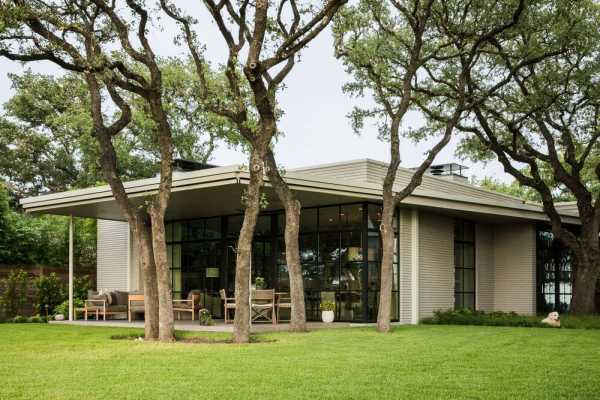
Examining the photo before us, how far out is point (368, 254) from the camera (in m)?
15.9

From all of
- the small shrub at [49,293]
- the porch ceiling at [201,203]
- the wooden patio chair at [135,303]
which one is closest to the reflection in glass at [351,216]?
the porch ceiling at [201,203]

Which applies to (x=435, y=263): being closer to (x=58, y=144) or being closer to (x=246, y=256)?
(x=246, y=256)

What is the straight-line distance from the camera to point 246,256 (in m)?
11.9

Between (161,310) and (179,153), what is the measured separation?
20351 mm

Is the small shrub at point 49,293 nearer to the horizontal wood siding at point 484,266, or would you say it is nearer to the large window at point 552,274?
the horizontal wood siding at point 484,266

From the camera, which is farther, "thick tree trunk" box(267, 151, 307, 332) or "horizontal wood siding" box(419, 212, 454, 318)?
"horizontal wood siding" box(419, 212, 454, 318)

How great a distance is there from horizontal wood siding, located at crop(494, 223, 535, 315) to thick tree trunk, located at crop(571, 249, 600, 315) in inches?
76.5

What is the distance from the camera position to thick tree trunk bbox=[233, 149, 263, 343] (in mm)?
11625

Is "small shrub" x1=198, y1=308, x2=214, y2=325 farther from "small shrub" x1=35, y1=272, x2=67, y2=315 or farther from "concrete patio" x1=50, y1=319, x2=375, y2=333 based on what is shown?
"small shrub" x1=35, y1=272, x2=67, y2=315

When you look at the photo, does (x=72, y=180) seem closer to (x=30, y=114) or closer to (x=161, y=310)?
(x=30, y=114)

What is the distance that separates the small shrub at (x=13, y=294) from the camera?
60.7ft

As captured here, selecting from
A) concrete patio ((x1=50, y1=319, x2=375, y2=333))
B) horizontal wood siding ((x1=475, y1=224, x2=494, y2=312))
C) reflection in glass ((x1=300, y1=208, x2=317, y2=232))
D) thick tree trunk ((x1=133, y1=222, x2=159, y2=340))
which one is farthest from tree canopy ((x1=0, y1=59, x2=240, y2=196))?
thick tree trunk ((x1=133, y1=222, x2=159, y2=340))

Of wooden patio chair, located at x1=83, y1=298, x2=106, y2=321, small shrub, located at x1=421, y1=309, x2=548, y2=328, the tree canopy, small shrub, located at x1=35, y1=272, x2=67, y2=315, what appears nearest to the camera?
small shrub, located at x1=421, y1=309, x2=548, y2=328

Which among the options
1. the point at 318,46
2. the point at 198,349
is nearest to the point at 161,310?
the point at 198,349
